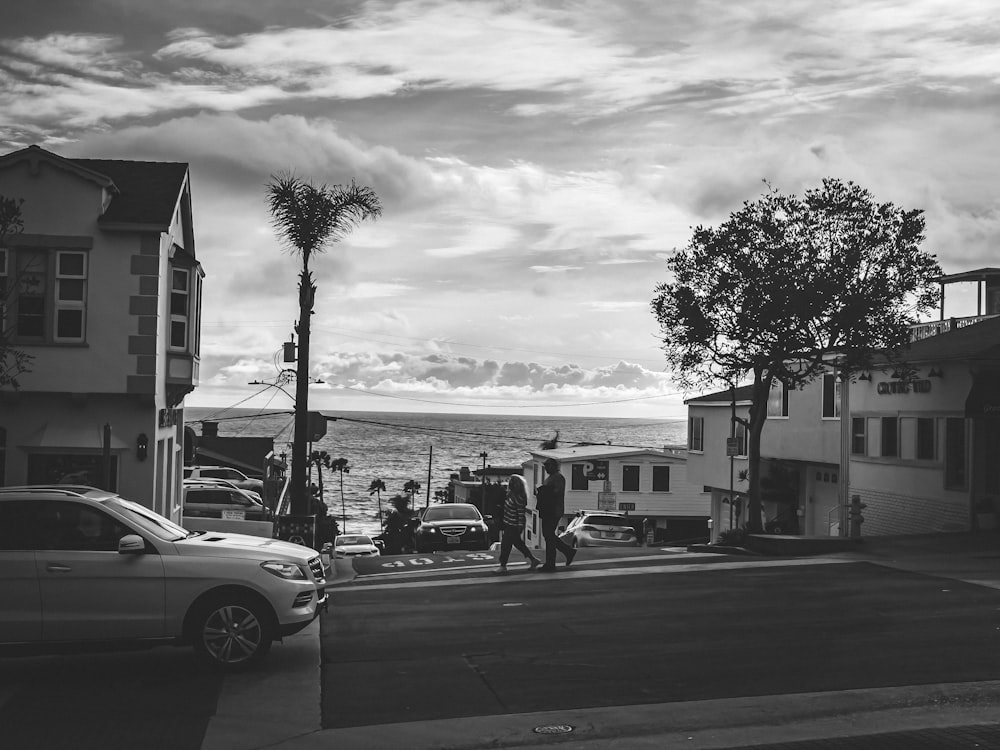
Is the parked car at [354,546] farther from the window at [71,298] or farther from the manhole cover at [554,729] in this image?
the manhole cover at [554,729]

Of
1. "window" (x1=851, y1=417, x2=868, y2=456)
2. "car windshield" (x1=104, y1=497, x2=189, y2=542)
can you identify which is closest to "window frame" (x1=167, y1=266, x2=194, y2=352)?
"car windshield" (x1=104, y1=497, x2=189, y2=542)

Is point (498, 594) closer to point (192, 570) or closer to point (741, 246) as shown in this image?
point (192, 570)

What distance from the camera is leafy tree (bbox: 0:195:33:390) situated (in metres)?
15.0

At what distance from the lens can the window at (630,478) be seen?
64062 millimetres

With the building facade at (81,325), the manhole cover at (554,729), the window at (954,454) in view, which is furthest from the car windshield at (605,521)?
the manhole cover at (554,729)

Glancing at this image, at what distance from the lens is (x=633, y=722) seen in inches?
325

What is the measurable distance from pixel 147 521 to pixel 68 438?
12.9 m

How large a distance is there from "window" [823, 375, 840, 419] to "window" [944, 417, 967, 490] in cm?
1022

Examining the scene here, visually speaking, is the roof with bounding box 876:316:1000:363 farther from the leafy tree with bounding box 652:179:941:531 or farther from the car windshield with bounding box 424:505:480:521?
the car windshield with bounding box 424:505:480:521

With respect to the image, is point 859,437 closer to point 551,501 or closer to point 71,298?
point 551,501

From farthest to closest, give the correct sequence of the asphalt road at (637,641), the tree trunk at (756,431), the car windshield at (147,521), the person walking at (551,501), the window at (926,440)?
1. the tree trunk at (756,431)
2. the window at (926,440)
3. the person walking at (551,501)
4. the car windshield at (147,521)
5. the asphalt road at (637,641)

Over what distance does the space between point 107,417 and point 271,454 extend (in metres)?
55.9

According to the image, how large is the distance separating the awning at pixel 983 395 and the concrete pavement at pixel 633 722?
51.0 ft

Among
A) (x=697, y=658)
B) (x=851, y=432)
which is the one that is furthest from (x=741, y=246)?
(x=697, y=658)
